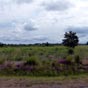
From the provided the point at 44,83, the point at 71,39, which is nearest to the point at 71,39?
the point at 71,39

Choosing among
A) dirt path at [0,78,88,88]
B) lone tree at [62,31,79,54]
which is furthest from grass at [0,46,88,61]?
dirt path at [0,78,88,88]

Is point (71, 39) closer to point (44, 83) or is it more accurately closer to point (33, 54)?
point (33, 54)

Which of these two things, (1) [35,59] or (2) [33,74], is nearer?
(2) [33,74]

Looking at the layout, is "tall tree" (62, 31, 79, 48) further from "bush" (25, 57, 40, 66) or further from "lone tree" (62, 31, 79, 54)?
"bush" (25, 57, 40, 66)

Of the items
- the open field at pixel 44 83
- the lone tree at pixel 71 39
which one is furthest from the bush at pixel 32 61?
the lone tree at pixel 71 39

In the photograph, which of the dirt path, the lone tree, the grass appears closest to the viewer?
the dirt path

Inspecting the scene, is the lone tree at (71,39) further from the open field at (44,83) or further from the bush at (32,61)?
the open field at (44,83)

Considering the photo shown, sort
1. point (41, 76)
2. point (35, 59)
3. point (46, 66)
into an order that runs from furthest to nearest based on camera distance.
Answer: point (35, 59)
point (46, 66)
point (41, 76)

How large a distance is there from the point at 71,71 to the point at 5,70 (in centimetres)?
537

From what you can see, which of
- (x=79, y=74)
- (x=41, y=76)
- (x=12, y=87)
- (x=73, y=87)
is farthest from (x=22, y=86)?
(x=79, y=74)

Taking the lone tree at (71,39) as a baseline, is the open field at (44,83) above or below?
below

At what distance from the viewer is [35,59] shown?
1153 inches

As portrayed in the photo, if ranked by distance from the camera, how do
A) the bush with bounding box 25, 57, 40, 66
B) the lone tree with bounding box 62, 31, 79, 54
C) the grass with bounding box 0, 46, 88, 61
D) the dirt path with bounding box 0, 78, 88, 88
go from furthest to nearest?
the lone tree with bounding box 62, 31, 79, 54, the grass with bounding box 0, 46, 88, 61, the bush with bounding box 25, 57, 40, 66, the dirt path with bounding box 0, 78, 88, 88

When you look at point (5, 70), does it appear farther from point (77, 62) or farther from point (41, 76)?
point (77, 62)
